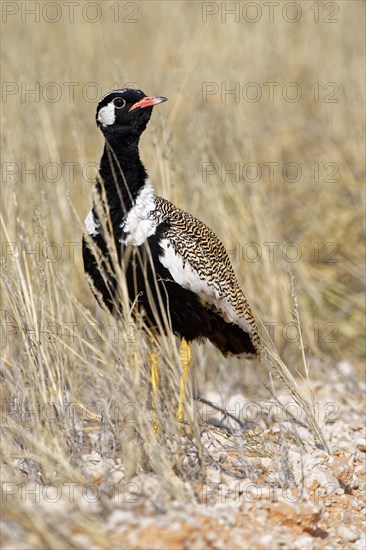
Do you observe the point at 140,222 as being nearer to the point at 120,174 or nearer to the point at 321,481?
the point at 120,174

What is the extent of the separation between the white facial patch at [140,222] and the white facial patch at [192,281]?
8cm

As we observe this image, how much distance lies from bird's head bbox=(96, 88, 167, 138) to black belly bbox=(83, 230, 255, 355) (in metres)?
0.52

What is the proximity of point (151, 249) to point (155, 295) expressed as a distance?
0.18 meters

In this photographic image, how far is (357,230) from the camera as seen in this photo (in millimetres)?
5773

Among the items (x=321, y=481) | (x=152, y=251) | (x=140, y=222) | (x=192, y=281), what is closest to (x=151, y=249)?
(x=152, y=251)

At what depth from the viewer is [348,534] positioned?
2715 millimetres

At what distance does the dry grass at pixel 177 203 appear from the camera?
2.84 meters

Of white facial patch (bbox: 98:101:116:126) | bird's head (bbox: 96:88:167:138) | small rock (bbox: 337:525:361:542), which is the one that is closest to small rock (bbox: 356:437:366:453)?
small rock (bbox: 337:525:361:542)

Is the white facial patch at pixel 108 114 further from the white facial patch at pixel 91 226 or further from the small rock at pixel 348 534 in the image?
the small rock at pixel 348 534

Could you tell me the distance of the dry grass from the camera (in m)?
2.84

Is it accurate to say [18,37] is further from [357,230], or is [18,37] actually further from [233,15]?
[357,230]

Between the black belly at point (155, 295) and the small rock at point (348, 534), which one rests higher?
the black belly at point (155, 295)

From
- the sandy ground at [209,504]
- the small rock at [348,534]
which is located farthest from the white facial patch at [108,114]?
the small rock at [348,534]

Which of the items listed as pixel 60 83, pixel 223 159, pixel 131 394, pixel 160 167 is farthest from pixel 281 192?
pixel 131 394
